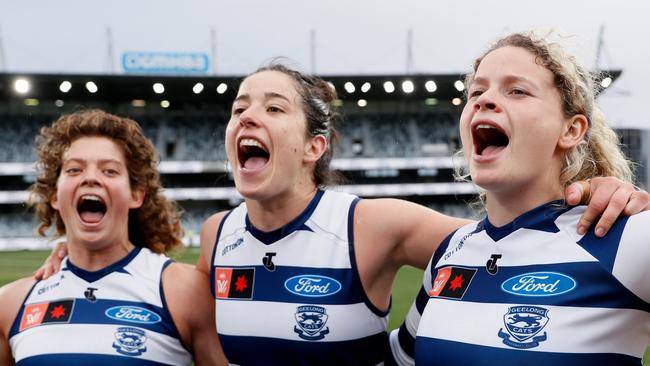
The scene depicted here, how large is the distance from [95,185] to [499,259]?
1926 mm

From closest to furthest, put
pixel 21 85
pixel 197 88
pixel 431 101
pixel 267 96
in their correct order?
pixel 267 96 → pixel 21 85 → pixel 197 88 → pixel 431 101

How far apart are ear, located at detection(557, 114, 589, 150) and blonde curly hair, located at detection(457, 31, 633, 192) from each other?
23 mm

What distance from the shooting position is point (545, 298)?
1931mm

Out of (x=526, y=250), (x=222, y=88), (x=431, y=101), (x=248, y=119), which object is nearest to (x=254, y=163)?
(x=248, y=119)

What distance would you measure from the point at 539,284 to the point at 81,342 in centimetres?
192

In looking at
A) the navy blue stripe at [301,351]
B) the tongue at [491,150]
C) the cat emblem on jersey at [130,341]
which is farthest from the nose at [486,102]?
the cat emblem on jersey at [130,341]

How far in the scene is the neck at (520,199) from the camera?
2.11 meters

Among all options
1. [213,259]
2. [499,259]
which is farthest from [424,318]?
[213,259]

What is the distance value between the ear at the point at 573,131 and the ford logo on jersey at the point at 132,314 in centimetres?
187

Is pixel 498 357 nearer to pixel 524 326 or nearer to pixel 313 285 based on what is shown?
pixel 524 326

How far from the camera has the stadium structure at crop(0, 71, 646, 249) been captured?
3212 cm

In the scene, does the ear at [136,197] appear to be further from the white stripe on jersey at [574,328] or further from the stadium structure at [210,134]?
the stadium structure at [210,134]

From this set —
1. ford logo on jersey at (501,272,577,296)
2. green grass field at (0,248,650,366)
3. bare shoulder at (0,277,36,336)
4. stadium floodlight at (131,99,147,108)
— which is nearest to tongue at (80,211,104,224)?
bare shoulder at (0,277,36,336)

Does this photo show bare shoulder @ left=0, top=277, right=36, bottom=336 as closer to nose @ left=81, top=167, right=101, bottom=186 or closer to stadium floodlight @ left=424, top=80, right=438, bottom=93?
nose @ left=81, top=167, right=101, bottom=186
